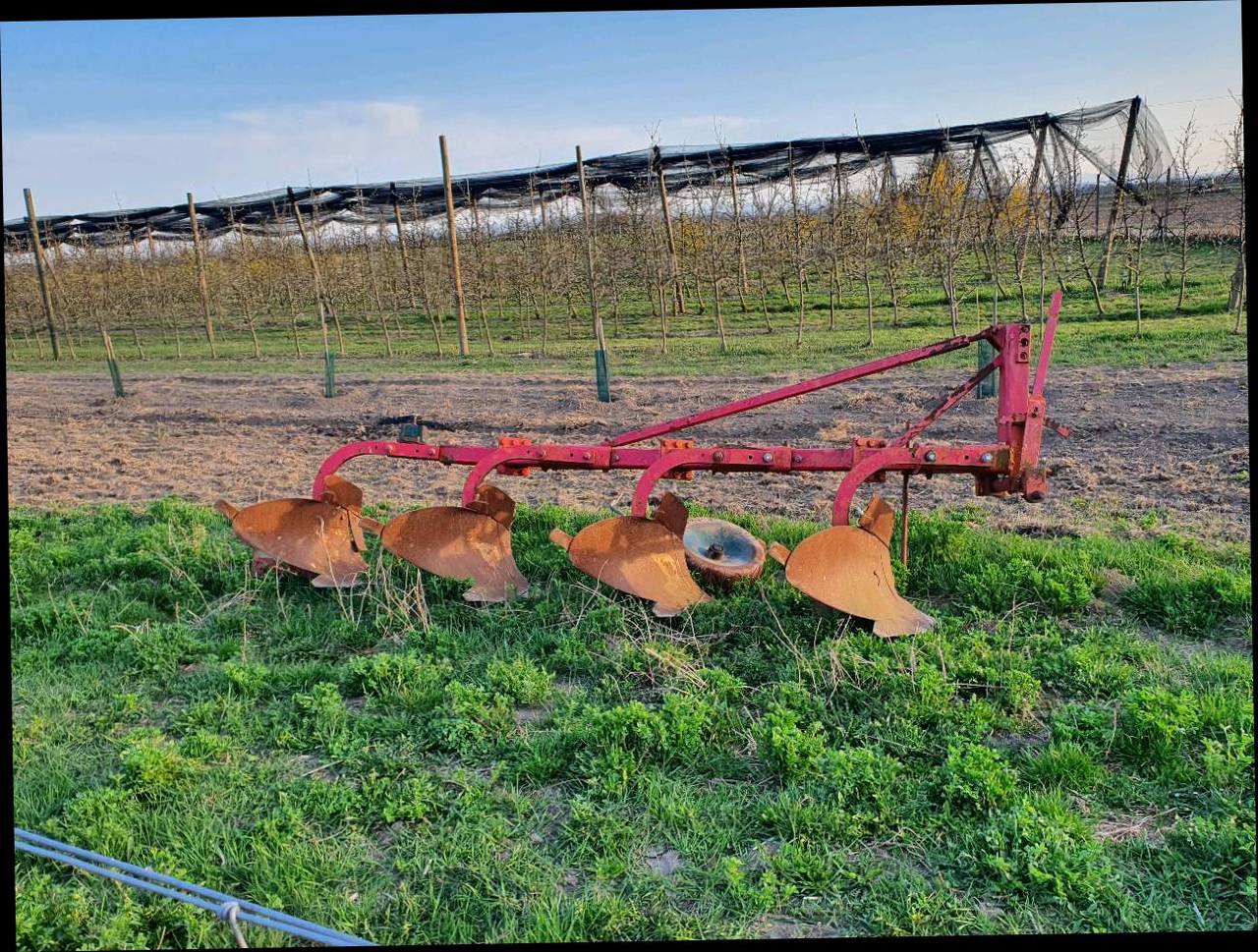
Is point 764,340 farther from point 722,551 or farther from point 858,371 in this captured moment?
point 858,371

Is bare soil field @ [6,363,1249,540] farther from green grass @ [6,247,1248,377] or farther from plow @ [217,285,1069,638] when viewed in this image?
plow @ [217,285,1069,638]

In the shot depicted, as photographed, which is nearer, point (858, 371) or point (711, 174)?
point (858, 371)

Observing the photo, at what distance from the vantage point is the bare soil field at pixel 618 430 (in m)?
6.29

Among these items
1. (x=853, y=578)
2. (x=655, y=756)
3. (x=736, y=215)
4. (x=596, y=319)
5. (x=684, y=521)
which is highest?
(x=736, y=215)

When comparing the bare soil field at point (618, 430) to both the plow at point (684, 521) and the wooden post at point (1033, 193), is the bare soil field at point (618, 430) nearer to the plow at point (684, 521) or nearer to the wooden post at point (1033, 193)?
the plow at point (684, 521)

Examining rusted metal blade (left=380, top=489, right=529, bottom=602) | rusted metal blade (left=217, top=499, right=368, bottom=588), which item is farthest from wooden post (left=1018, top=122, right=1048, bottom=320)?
rusted metal blade (left=217, top=499, right=368, bottom=588)

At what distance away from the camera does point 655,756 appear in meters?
3.19

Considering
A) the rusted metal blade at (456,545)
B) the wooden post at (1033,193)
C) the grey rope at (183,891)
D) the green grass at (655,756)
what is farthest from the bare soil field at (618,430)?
the grey rope at (183,891)

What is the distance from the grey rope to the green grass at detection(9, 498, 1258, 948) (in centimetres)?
5

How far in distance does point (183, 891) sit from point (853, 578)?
9.13 ft

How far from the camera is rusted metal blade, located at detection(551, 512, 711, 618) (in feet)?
14.3

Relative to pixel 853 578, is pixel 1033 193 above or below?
above

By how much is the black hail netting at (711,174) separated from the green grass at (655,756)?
12.9 metres

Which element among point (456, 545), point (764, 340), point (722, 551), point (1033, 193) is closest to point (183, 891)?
point (456, 545)
